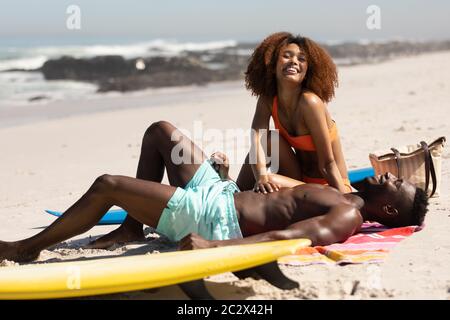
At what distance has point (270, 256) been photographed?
3371 millimetres

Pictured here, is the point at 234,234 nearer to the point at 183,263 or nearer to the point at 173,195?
the point at 173,195

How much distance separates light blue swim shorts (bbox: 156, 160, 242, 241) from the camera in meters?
4.08

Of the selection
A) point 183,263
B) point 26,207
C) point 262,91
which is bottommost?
point 26,207

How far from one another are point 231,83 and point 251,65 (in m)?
14.0

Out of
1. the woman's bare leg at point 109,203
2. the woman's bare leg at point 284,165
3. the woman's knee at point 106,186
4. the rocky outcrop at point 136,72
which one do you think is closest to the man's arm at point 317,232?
the woman's bare leg at point 109,203

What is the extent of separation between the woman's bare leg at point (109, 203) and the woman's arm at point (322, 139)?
1.26 m

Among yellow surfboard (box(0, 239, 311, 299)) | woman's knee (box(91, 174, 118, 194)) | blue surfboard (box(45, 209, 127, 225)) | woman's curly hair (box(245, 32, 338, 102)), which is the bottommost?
blue surfboard (box(45, 209, 127, 225))

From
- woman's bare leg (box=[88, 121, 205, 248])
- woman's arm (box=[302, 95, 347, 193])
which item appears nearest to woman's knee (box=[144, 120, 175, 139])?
woman's bare leg (box=[88, 121, 205, 248])

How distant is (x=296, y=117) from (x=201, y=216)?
4.35 ft

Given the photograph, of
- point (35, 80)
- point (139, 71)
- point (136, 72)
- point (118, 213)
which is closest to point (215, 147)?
point (118, 213)

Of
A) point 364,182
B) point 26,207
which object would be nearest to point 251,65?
point 364,182

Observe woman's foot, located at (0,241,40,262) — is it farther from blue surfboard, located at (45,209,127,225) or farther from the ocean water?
the ocean water

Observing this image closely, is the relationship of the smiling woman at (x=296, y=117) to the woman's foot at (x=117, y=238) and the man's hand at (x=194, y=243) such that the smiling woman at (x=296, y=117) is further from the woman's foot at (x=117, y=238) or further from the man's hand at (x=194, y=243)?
the man's hand at (x=194, y=243)

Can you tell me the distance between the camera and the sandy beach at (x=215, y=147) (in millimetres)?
3713
